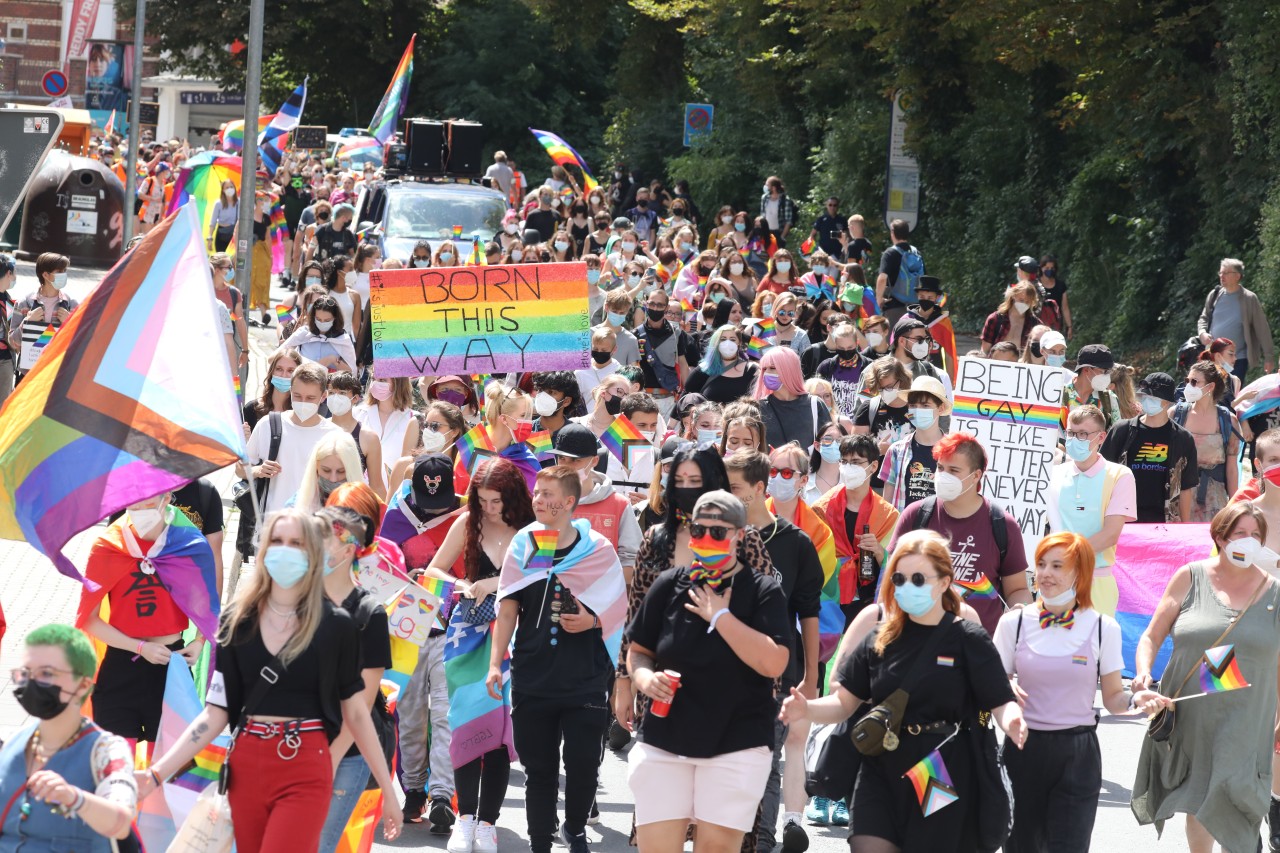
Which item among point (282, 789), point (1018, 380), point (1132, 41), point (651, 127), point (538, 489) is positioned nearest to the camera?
point (282, 789)

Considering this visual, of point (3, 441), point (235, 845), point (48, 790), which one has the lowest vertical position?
point (235, 845)

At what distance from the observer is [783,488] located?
8.33m

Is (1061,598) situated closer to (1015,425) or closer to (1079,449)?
(1079,449)

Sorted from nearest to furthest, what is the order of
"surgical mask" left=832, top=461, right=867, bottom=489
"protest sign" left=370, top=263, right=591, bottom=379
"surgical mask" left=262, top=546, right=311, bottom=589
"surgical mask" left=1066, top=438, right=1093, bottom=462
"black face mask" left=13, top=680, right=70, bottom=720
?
"black face mask" left=13, top=680, right=70, bottom=720, "surgical mask" left=262, top=546, right=311, bottom=589, "surgical mask" left=832, top=461, right=867, bottom=489, "surgical mask" left=1066, top=438, right=1093, bottom=462, "protest sign" left=370, top=263, right=591, bottom=379

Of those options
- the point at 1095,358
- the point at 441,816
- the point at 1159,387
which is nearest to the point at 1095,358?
the point at 1095,358

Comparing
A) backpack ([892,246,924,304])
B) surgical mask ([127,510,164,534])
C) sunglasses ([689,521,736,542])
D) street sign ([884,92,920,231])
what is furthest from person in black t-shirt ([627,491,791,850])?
street sign ([884,92,920,231])

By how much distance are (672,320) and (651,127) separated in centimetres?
2885

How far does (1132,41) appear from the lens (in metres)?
23.2

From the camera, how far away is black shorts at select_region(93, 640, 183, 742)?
707cm

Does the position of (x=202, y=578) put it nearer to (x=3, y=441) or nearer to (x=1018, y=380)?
(x=3, y=441)

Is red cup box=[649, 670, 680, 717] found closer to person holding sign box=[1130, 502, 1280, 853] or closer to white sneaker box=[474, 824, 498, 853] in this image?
white sneaker box=[474, 824, 498, 853]

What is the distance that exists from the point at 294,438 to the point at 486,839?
277 cm

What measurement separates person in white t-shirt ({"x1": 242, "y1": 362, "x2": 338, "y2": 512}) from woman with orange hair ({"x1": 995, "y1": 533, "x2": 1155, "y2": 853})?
13.8ft

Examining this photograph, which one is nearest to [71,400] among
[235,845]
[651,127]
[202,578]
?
[202,578]
